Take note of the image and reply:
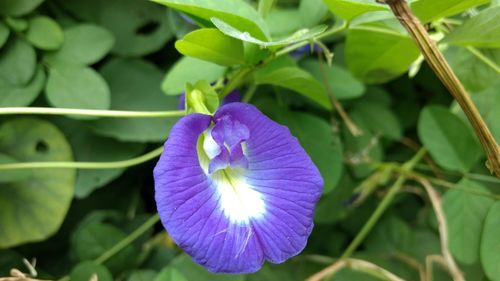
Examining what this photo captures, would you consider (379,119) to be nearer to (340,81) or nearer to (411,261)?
(340,81)

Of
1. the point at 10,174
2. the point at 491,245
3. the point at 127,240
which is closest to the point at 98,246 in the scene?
the point at 127,240

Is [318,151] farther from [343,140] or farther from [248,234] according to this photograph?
[248,234]

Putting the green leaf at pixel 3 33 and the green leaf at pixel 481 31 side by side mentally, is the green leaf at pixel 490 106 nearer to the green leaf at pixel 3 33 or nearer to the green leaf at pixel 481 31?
the green leaf at pixel 481 31

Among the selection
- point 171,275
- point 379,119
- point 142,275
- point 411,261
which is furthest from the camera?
point 379,119

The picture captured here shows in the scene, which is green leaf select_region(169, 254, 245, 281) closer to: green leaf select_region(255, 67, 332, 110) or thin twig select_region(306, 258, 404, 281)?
thin twig select_region(306, 258, 404, 281)

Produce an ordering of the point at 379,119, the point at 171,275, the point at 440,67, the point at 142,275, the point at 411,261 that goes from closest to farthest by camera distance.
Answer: the point at 440,67
the point at 171,275
the point at 142,275
the point at 411,261
the point at 379,119

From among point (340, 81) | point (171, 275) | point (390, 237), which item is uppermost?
point (340, 81)
